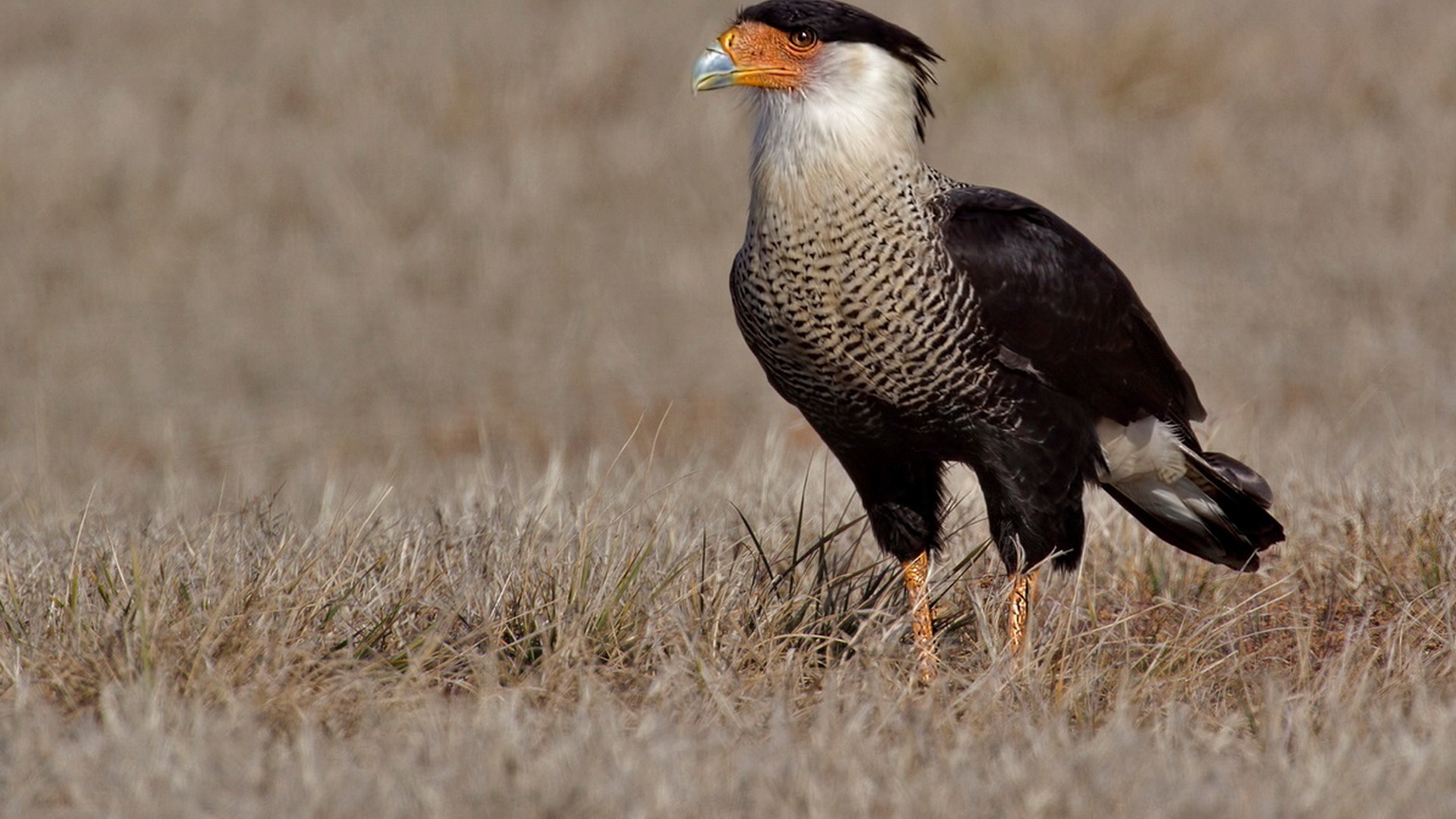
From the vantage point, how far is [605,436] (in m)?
8.74

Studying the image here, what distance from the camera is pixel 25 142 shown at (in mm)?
10406

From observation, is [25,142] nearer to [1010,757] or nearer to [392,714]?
[392,714]

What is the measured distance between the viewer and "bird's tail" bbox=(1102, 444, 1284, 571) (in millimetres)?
4477

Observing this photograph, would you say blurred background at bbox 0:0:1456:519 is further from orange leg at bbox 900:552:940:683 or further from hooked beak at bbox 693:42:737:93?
hooked beak at bbox 693:42:737:93

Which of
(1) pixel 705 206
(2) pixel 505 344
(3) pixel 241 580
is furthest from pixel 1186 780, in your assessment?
(1) pixel 705 206

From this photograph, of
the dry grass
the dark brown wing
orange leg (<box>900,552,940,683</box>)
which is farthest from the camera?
the dark brown wing

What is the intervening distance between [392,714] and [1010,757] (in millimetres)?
1116

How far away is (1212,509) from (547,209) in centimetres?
653

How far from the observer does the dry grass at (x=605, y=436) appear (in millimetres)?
3000

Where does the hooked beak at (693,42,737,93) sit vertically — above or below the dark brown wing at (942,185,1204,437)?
above

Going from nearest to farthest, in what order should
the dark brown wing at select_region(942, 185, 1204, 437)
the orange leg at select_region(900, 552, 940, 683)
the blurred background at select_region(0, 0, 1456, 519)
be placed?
the orange leg at select_region(900, 552, 940, 683) → the dark brown wing at select_region(942, 185, 1204, 437) → the blurred background at select_region(0, 0, 1456, 519)

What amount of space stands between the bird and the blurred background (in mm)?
3487

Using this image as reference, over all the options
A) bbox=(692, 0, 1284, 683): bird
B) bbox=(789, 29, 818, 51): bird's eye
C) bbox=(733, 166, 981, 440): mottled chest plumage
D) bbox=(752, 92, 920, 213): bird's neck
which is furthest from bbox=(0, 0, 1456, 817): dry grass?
bbox=(789, 29, 818, 51): bird's eye

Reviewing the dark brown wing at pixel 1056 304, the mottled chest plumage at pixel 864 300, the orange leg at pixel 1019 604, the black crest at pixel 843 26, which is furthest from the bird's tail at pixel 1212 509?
the black crest at pixel 843 26
